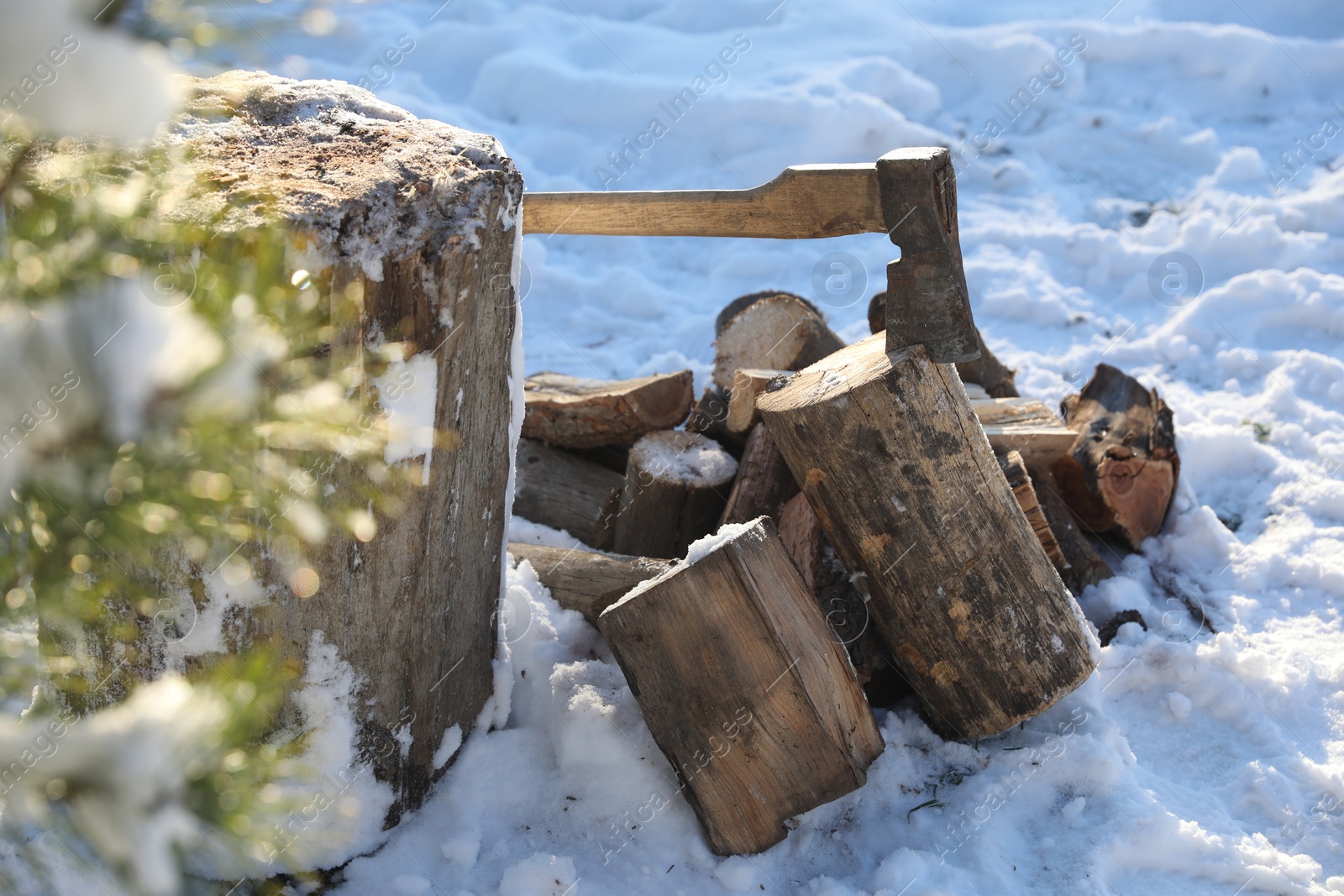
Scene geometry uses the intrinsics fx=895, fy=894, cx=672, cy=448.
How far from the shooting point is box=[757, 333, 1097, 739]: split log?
1940 mm

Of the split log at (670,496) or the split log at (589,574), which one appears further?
the split log at (670,496)

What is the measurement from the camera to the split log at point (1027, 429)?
9.04ft

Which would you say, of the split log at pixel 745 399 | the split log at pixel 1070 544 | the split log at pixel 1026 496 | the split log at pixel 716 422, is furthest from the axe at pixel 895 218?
the split log at pixel 1070 544

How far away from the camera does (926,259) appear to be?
6.23 feet

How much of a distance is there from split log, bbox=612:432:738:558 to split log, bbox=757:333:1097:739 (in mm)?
613

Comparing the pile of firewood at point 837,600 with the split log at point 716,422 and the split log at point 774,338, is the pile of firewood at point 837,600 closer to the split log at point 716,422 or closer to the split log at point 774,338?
the split log at point 716,422

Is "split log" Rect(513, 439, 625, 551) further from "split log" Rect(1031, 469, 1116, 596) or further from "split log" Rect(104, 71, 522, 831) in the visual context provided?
"split log" Rect(1031, 469, 1116, 596)

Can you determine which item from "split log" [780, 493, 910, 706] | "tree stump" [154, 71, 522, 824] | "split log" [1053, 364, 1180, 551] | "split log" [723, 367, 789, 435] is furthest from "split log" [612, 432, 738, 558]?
"split log" [1053, 364, 1180, 551]

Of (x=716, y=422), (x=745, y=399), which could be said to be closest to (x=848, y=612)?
(x=745, y=399)

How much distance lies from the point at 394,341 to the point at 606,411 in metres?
1.41

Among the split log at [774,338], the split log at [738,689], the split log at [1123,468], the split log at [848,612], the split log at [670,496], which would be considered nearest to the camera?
the split log at [738,689]

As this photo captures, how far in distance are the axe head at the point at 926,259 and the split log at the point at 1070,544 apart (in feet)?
3.50

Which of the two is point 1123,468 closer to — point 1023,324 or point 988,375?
point 988,375

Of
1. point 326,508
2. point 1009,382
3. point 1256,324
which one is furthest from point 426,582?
point 1256,324
